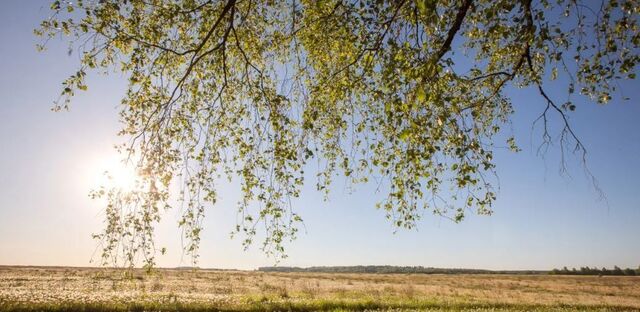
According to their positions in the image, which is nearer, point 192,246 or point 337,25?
point 192,246

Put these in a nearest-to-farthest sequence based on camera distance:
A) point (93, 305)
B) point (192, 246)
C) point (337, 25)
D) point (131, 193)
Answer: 1. point (131, 193)
2. point (192, 246)
3. point (337, 25)
4. point (93, 305)

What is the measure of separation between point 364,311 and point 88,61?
1858 cm

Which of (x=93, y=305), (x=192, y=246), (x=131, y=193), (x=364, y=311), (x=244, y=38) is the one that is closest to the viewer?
(x=131, y=193)

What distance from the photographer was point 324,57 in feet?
A: 31.1

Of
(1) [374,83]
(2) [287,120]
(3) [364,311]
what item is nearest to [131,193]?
(2) [287,120]

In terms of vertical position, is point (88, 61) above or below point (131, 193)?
above

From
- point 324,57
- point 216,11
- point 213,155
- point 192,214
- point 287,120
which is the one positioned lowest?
point 192,214

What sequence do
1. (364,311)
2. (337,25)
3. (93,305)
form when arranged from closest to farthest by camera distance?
(337,25) < (93,305) < (364,311)

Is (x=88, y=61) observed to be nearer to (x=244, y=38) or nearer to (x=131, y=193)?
(x=131, y=193)

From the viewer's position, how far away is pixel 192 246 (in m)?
8.46

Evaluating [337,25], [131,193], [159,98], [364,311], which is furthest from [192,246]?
[364,311]

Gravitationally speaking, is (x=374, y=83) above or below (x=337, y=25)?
below

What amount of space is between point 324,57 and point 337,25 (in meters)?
0.77

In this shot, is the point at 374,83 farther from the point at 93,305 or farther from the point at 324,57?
the point at 93,305
